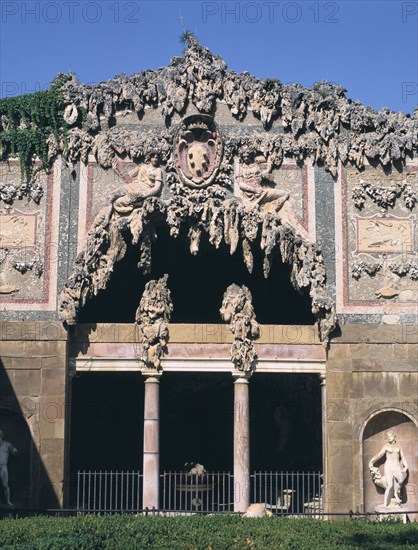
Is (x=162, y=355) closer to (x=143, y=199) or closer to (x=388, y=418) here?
(x=143, y=199)

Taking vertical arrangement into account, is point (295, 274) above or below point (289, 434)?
above

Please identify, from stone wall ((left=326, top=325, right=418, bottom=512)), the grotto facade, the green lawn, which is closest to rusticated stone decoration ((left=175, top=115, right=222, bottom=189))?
the grotto facade

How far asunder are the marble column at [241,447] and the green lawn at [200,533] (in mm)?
3340

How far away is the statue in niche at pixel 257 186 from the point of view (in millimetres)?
23297

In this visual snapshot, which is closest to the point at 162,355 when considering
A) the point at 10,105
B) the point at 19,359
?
the point at 19,359

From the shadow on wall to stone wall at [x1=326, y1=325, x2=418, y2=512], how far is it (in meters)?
6.20

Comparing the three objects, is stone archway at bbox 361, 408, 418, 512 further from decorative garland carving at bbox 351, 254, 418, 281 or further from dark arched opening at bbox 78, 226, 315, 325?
dark arched opening at bbox 78, 226, 315, 325

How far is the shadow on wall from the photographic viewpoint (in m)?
21.9

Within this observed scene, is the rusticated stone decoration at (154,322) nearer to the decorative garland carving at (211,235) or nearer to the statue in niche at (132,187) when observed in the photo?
the decorative garland carving at (211,235)

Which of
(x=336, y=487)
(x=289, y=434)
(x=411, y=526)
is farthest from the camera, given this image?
(x=289, y=434)

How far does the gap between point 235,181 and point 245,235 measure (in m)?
1.28

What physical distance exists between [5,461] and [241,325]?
601 centimetres

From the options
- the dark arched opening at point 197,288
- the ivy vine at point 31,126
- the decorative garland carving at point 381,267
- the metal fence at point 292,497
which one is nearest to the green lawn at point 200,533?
the metal fence at point 292,497

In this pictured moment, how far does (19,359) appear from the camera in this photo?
22.5 meters
